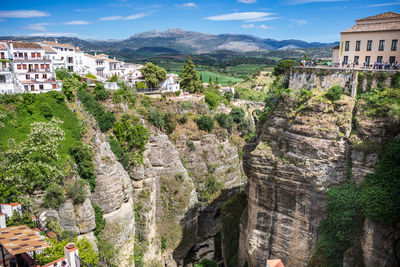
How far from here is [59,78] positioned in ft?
137

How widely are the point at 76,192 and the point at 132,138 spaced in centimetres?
1127

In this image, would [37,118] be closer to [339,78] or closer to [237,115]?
[339,78]

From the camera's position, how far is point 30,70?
37.9 m

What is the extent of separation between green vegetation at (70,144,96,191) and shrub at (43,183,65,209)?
3.29 metres

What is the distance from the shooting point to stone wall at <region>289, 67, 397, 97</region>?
848 inches

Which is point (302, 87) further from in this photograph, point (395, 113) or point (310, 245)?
point (310, 245)

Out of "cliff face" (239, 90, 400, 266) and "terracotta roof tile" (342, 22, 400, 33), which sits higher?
"terracotta roof tile" (342, 22, 400, 33)

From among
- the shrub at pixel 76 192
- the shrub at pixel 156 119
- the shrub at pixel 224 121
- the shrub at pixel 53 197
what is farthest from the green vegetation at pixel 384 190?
the shrub at pixel 224 121

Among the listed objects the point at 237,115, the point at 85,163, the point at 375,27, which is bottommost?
the point at 85,163

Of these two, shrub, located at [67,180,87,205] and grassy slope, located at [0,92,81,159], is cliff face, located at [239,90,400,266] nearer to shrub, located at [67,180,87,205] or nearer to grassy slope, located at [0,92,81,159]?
shrub, located at [67,180,87,205]

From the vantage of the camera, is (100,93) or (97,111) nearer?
(97,111)

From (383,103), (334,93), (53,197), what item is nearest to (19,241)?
(53,197)

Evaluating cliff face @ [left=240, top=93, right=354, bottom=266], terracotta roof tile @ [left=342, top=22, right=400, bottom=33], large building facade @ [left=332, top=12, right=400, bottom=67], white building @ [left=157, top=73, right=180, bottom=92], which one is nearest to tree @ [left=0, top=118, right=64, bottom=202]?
cliff face @ [left=240, top=93, right=354, bottom=266]

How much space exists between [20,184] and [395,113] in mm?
26799
